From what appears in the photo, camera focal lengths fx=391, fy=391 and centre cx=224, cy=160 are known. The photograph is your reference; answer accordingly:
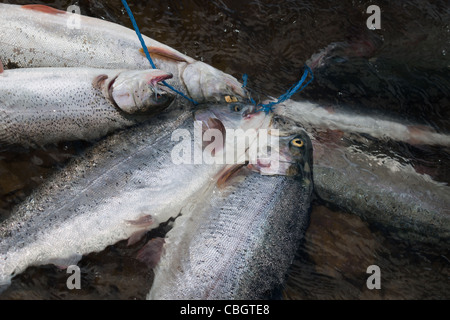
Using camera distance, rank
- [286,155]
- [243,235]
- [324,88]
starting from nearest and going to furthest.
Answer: [243,235]
[286,155]
[324,88]

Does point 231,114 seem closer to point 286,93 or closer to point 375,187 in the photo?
point 286,93

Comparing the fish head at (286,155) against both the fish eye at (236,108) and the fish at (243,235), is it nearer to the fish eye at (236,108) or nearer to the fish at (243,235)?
the fish at (243,235)

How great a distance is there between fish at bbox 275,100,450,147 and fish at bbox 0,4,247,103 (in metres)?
0.66

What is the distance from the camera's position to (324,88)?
14.1 ft

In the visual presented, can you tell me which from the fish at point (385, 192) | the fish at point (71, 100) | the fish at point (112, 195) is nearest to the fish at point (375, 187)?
the fish at point (385, 192)

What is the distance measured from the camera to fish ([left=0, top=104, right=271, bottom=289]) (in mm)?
3131

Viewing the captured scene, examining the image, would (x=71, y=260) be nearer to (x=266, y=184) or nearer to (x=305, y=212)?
(x=266, y=184)

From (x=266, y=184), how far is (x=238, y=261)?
780 millimetres

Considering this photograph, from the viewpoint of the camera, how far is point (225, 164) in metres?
3.70

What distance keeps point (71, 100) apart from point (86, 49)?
56 cm

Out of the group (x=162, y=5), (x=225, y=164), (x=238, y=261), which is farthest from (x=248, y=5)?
(x=238, y=261)

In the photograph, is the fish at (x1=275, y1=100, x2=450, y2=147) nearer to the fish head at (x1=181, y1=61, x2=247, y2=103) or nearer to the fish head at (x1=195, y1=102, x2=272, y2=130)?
the fish head at (x1=195, y1=102, x2=272, y2=130)

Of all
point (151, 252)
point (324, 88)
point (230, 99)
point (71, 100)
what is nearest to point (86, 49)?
point (71, 100)

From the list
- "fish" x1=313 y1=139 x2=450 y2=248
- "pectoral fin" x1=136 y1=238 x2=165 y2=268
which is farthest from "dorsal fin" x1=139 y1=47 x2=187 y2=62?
"pectoral fin" x1=136 y1=238 x2=165 y2=268
